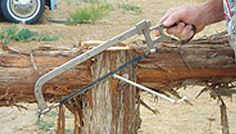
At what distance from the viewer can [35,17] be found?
27.0 feet

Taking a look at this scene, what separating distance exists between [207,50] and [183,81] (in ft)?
0.42

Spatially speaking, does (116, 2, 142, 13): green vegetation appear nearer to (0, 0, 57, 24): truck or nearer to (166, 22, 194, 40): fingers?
(0, 0, 57, 24): truck

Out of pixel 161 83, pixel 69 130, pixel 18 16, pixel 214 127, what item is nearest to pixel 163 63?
pixel 161 83

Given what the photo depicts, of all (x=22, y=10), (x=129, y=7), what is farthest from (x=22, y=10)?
(x=129, y=7)

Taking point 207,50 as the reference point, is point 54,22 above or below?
above

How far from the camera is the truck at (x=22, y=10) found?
26.2ft

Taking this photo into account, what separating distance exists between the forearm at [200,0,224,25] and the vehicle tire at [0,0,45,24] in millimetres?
6188

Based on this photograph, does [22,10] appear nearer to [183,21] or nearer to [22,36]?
[22,36]

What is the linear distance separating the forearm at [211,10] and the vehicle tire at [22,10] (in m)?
6.19

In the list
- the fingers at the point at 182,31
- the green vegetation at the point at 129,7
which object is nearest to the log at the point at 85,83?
the fingers at the point at 182,31

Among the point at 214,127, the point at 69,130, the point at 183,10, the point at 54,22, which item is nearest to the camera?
the point at 183,10

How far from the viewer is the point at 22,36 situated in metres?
7.47

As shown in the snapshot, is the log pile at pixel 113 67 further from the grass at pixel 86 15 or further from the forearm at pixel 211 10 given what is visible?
the grass at pixel 86 15

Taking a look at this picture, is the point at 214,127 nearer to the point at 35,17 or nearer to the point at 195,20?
the point at 195,20
